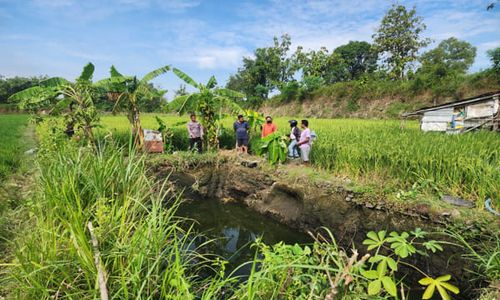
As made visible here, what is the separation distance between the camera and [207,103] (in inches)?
313

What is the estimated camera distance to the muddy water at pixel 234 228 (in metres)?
4.37

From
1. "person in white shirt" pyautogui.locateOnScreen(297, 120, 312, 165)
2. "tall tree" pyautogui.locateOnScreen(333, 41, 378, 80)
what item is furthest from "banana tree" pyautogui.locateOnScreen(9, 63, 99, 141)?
"tall tree" pyautogui.locateOnScreen(333, 41, 378, 80)

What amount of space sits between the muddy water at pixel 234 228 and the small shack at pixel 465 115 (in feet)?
27.0

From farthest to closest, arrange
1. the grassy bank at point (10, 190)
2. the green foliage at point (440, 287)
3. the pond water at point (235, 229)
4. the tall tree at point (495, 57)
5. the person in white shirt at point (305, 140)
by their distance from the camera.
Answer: the tall tree at point (495, 57)
the person in white shirt at point (305, 140)
the pond water at point (235, 229)
the grassy bank at point (10, 190)
the green foliage at point (440, 287)

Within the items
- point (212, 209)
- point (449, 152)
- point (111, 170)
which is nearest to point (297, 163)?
point (212, 209)

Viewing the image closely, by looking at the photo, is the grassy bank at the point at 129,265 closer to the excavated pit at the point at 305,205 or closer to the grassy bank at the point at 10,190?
the grassy bank at the point at 10,190

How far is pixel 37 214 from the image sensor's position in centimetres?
241

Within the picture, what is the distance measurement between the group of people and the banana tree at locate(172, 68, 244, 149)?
0.33 m

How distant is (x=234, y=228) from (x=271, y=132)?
10.2 feet

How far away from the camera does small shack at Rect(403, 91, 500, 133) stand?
27.8 ft

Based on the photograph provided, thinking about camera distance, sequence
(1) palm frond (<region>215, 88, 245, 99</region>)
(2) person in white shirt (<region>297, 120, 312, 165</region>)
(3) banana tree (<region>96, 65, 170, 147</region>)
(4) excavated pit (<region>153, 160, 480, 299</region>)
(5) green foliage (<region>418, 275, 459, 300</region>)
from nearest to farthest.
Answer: (5) green foliage (<region>418, 275, 459, 300</region>), (4) excavated pit (<region>153, 160, 480, 299</region>), (2) person in white shirt (<region>297, 120, 312, 165</region>), (3) banana tree (<region>96, 65, 170, 147</region>), (1) palm frond (<region>215, 88, 245, 99</region>)

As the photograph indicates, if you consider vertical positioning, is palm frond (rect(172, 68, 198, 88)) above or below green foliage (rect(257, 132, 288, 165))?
above

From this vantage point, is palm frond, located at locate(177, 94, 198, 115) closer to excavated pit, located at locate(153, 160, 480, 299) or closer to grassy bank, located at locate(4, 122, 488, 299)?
excavated pit, located at locate(153, 160, 480, 299)

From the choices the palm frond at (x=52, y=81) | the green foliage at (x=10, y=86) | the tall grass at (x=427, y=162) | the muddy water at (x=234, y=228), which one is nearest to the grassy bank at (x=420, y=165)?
the tall grass at (x=427, y=162)
